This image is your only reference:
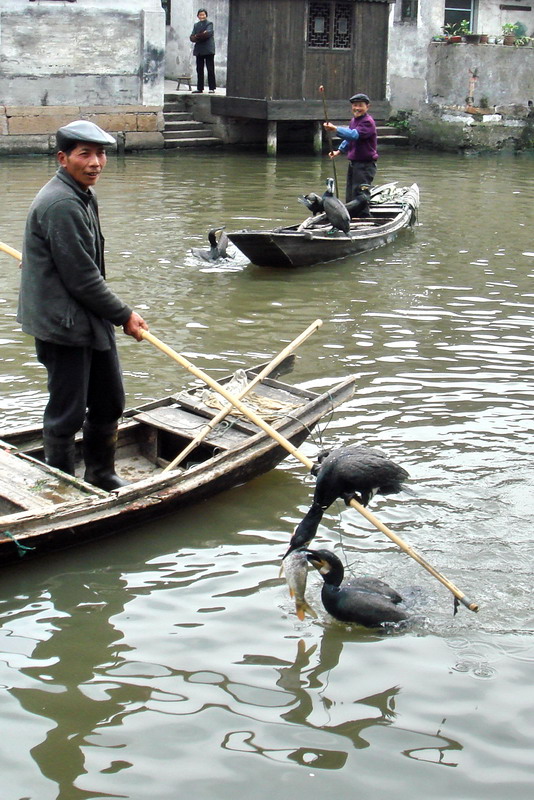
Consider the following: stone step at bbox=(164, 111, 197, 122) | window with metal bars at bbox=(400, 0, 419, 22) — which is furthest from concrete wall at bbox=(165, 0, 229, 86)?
window with metal bars at bbox=(400, 0, 419, 22)

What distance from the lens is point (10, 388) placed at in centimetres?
817

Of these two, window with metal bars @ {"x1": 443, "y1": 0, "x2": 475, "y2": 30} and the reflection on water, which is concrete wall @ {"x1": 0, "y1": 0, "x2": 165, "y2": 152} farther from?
the reflection on water

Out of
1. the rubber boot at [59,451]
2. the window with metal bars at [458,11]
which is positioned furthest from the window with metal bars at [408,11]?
the rubber boot at [59,451]

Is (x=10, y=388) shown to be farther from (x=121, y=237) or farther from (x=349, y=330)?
(x=121, y=237)

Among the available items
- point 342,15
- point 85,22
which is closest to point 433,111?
point 342,15

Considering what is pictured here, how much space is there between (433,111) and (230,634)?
21.7 m

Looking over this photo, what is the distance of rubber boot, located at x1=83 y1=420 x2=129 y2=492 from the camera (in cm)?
600

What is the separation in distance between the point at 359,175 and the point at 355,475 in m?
9.32

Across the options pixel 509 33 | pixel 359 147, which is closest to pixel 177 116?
pixel 509 33

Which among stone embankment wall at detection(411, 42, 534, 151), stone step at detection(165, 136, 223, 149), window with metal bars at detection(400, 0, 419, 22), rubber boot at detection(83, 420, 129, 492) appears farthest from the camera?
window with metal bars at detection(400, 0, 419, 22)

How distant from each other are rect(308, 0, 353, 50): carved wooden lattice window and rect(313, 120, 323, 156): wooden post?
1.76 meters

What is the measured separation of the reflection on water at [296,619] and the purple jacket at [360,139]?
349cm

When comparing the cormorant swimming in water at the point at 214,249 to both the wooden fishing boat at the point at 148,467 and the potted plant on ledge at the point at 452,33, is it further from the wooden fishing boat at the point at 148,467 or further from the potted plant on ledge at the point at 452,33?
the potted plant on ledge at the point at 452,33

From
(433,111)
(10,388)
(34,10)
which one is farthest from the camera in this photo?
(433,111)
